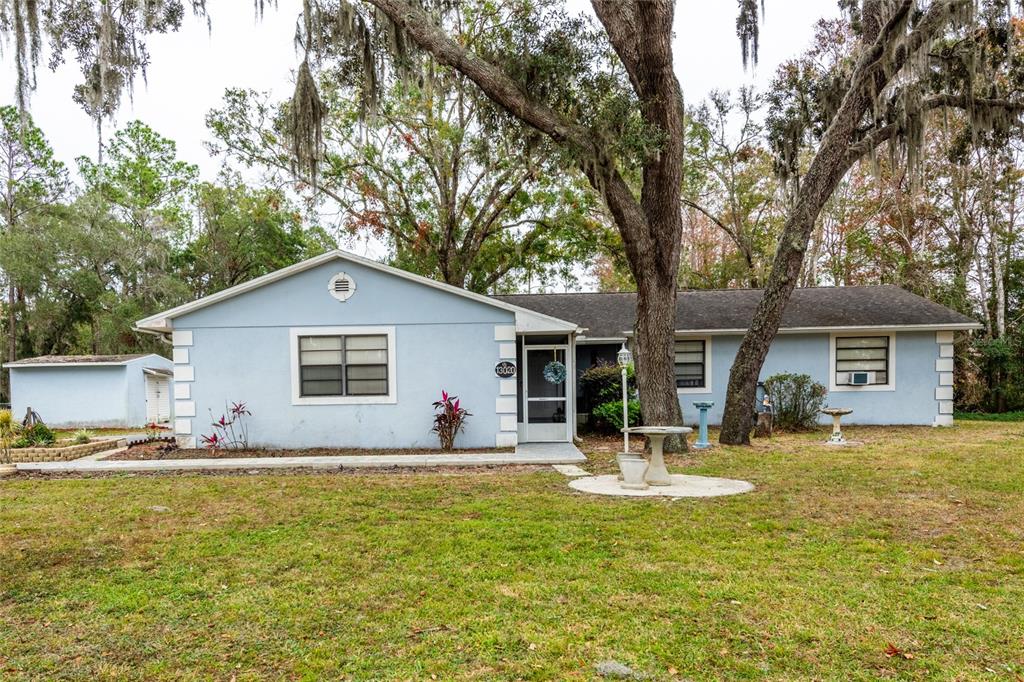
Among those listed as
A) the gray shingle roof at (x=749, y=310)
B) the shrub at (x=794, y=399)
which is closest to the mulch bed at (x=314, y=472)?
the gray shingle roof at (x=749, y=310)

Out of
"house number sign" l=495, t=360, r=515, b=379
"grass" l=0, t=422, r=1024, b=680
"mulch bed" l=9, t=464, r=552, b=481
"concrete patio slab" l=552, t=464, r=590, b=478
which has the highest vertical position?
"house number sign" l=495, t=360, r=515, b=379

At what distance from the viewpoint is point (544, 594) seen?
4.23 metres

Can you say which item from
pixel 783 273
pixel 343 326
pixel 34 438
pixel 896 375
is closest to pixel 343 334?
pixel 343 326

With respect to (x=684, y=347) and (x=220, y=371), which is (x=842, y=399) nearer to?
(x=684, y=347)

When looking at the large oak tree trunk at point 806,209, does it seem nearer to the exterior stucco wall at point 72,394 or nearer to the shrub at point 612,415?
the shrub at point 612,415

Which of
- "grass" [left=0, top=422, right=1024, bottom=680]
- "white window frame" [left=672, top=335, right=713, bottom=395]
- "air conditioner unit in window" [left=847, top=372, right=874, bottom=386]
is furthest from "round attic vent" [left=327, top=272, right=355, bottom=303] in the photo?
"air conditioner unit in window" [left=847, top=372, right=874, bottom=386]

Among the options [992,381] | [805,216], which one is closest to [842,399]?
[805,216]

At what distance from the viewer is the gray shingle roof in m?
14.7

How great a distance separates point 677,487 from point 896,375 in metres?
9.77

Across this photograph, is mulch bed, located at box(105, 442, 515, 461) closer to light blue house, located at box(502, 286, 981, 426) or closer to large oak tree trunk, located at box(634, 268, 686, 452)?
large oak tree trunk, located at box(634, 268, 686, 452)

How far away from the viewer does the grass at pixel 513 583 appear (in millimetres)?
3340

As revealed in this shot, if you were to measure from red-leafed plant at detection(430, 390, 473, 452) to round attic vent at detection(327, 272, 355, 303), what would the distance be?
2.39 metres

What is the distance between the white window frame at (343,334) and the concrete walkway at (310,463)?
48.9 inches

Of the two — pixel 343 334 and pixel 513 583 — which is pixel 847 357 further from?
pixel 513 583
